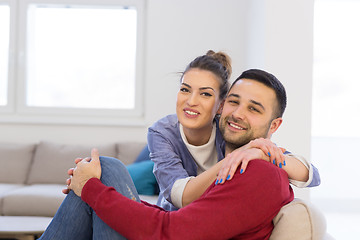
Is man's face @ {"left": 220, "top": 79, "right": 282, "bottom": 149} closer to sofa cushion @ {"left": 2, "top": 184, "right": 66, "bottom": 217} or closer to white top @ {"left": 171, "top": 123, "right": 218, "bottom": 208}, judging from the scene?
white top @ {"left": 171, "top": 123, "right": 218, "bottom": 208}

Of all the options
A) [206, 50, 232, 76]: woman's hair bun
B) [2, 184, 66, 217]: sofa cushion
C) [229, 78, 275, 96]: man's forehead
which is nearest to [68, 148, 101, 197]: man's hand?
[229, 78, 275, 96]: man's forehead

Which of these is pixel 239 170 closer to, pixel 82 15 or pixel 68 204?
pixel 68 204

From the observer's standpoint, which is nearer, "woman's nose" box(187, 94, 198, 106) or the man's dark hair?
the man's dark hair

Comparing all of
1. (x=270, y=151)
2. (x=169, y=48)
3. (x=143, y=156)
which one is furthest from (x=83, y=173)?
(x=169, y=48)

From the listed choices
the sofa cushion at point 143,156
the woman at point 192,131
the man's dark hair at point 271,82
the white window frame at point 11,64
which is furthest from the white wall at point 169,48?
the man's dark hair at point 271,82

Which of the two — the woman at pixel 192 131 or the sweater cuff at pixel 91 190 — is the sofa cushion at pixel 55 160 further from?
the sweater cuff at pixel 91 190

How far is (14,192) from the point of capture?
3.53 metres

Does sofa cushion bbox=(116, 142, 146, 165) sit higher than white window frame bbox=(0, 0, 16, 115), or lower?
lower

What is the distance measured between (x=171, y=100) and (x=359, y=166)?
288 centimetres

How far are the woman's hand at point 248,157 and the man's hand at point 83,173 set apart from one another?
0.45 meters

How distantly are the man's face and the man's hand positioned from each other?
491 millimetres

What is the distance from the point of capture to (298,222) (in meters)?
1.37

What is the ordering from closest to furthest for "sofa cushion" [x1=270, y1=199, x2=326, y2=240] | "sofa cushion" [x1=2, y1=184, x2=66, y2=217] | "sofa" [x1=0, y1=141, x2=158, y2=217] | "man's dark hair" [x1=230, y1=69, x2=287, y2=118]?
1. "sofa cushion" [x1=270, y1=199, x2=326, y2=240]
2. "man's dark hair" [x1=230, y1=69, x2=287, y2=118]
3. "sofa cushion" [x1=2, y1=184, x2=66, y2=217]
4. "sofa" [x1=0, y1=141, x2=158, y2=217]

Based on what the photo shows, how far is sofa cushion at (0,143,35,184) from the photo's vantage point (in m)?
4.10
